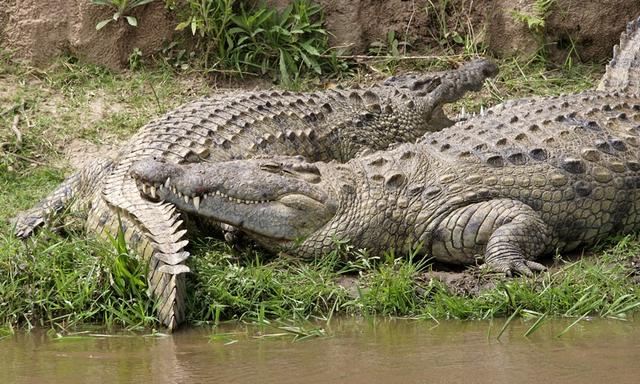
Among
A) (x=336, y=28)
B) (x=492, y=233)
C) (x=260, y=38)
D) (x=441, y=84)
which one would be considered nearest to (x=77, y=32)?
(x=260, y=38)

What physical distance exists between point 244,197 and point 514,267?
1598mm

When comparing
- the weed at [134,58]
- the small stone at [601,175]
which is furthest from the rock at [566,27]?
the small stone at [601,175]

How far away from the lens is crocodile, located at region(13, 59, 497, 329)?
20.8 feet

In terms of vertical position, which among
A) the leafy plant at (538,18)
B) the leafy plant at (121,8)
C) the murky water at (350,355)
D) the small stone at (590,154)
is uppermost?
the leafy plant at (121,8)

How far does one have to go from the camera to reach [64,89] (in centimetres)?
965

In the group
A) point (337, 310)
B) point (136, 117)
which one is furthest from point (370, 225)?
point (136, 117)

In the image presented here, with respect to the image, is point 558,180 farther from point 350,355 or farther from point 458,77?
point 458,77

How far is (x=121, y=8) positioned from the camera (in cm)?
965

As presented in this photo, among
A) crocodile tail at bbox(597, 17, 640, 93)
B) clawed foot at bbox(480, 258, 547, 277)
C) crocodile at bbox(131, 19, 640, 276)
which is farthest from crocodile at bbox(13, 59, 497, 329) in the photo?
clawed foot at bbox(480, 258, 547, 277)

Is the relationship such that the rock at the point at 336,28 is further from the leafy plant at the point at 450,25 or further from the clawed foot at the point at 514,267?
the clawed foot at the point at 514,267

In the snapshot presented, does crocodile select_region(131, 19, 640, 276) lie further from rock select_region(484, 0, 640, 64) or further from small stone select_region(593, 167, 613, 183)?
rock select_region(484, 0, 640, 64)

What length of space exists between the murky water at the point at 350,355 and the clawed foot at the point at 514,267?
70cm

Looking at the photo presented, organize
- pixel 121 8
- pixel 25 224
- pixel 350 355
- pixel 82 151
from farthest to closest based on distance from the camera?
pixel 121 8, pixel 82 151, pixel 25 224, pixel 350 355

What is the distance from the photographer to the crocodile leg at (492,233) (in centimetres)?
662
